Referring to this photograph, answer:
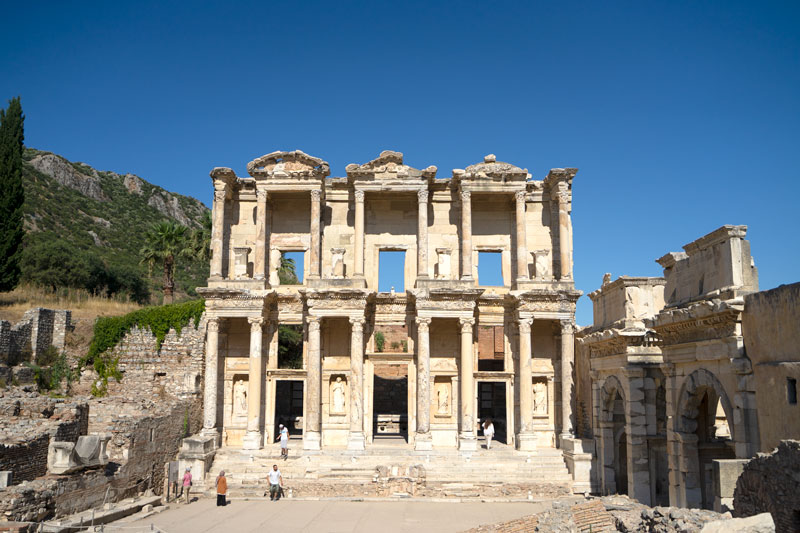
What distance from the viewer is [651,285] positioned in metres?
17.9

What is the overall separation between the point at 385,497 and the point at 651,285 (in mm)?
10482

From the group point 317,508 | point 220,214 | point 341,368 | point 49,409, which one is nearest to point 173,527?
point 317,508

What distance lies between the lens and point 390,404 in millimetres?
33156

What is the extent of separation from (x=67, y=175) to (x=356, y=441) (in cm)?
5965

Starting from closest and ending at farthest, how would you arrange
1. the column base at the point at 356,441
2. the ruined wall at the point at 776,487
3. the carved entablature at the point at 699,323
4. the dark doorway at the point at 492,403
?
the ruined wall at the point at 776,487, the carved entablature at the point at 699,323, the column base at the point at 356,441, the dark doorway at the point at 492,403

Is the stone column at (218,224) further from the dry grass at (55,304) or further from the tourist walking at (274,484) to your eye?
the dry grass at (55,304)

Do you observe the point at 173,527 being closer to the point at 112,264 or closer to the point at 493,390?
the point at 493,390

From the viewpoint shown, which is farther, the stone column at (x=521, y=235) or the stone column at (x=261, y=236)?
the stone column at (x=521, y=235)

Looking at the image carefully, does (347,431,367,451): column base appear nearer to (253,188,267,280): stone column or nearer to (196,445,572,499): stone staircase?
(196,445,572,499): stone staircase

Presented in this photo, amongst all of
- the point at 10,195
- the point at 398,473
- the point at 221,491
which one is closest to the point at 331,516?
the point at 221,491

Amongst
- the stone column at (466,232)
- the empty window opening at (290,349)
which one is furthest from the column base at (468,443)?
the empty window opening at (290,349)

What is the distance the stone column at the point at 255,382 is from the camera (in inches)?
923

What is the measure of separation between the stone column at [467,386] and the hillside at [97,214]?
27.1 m

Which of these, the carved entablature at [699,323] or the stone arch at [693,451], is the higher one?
the carved entablature at [699,323]
